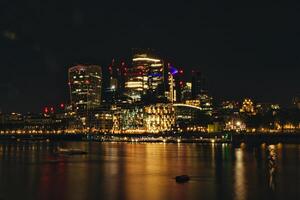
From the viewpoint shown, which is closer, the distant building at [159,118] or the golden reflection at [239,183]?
the golden reflection at [239,183]

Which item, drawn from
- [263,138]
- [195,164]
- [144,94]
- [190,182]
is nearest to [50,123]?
[144,94]

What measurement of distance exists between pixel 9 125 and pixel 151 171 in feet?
494

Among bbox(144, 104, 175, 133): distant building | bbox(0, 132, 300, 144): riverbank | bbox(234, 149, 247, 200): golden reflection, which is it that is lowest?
bbox(234, 149, 247, 200): golden reflection

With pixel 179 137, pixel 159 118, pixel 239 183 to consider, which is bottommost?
pixel 239 183

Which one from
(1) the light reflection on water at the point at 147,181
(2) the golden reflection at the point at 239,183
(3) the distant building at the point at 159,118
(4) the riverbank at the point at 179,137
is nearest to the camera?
(2) the golden reflection at the point at 239,183

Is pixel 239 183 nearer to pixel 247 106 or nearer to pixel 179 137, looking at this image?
pixel 179 137

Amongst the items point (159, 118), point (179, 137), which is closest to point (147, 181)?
point (179, 137)

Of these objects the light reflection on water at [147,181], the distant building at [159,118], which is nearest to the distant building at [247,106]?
the distant building at [159,118]

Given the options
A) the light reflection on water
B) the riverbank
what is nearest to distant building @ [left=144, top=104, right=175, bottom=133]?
the riverbank

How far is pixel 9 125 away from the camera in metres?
189

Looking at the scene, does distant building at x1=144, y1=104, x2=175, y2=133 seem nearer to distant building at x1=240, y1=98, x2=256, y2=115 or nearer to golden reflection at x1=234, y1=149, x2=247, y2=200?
distant building at x1=240, y1=98, x2=256, y2=115

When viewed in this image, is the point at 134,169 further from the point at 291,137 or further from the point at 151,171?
the point at 291,137

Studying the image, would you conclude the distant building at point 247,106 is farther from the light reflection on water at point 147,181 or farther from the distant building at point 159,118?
the light reflection on water at point 147,181

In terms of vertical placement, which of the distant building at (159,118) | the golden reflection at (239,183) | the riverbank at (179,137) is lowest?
the golden reflection at (239,183)
